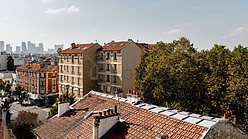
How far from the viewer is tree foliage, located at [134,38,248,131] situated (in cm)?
1627

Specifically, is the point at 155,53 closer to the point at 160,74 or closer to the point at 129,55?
the point at 160,74

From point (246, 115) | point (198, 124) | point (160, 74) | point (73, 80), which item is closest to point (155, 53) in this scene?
point (160, 74)

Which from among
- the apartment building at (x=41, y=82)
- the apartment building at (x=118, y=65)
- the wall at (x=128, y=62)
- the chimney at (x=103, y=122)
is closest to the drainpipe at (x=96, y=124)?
the chimney at (x=103, y=122)

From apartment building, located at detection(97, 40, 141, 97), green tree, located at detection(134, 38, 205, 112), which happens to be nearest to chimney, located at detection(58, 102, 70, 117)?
green tree, located at detection(134, 38, 205, 112)

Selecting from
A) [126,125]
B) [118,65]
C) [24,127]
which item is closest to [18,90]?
[118,65]

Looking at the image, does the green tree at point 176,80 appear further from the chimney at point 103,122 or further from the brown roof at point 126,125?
the chimney at point 103,122

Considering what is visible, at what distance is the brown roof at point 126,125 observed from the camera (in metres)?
8.68

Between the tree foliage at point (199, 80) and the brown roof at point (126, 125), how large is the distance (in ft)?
29.0

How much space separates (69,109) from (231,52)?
15540 millimetres

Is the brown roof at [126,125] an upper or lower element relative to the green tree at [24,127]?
upper

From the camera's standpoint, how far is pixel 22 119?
21.7 metres

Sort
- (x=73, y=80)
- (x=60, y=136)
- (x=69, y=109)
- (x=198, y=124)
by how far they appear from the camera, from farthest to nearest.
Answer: (x=73, y=80)
(x=69, y=109)
(x=60, y=136)
(x=198, y=124)

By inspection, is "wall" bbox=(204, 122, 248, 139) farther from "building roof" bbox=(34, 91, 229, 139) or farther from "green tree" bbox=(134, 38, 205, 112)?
"green tree" bbox=(134, 38, 205, 112)

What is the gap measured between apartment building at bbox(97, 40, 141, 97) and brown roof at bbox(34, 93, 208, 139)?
1931cm
